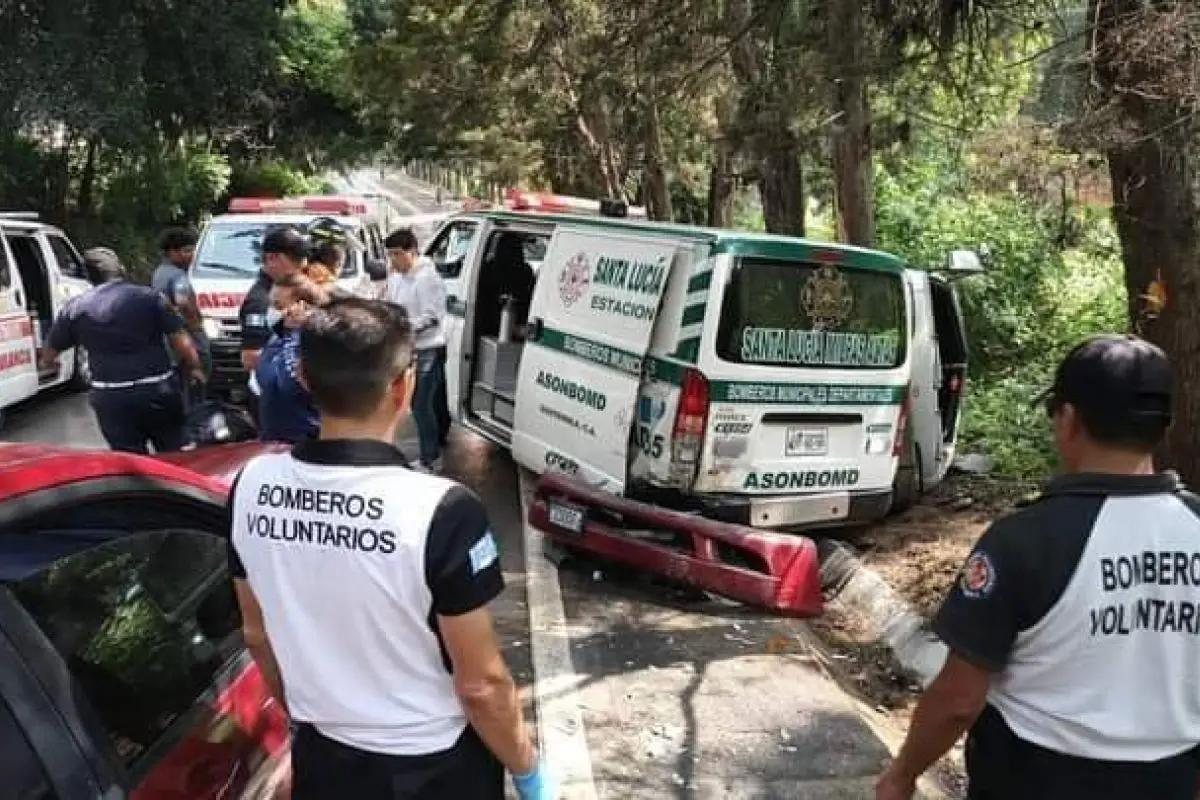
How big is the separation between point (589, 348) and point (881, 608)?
2164 millimetres

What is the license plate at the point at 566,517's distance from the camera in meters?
6.03

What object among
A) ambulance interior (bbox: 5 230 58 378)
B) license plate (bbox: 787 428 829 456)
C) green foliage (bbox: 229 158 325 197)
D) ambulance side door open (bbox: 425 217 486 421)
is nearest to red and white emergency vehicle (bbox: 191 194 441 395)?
ambulance interior (bbox: 5 230 58 378)

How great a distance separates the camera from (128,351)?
590 cm

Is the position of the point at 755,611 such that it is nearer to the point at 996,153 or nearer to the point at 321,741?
the point at 996,153

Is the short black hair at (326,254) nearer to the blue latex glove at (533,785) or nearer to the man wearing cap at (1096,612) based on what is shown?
the blue latex glove at (533,785)

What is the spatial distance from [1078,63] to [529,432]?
12.4 ft

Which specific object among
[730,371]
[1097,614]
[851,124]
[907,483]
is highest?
[851,124]

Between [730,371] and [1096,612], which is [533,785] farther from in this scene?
[730,371]

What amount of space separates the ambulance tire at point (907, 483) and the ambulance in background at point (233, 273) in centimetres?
501

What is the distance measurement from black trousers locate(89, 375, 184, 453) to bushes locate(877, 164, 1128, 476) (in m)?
6.34

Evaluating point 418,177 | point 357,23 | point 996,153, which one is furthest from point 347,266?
point 418,177

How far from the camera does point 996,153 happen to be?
22.6 feet

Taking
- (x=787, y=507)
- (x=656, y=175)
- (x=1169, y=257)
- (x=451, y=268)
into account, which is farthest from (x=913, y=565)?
(x=656, y=175)

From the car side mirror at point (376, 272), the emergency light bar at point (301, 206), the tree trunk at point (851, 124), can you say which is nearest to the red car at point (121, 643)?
the tree trunk at point (851, 124)
